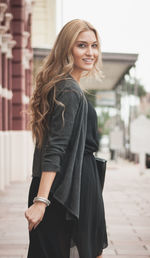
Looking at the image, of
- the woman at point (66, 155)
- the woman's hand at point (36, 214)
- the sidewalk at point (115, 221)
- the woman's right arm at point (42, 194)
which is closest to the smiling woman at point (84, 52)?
the woman at point (66, 155)

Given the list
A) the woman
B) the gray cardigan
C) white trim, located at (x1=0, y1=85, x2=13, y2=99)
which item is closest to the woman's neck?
the woman

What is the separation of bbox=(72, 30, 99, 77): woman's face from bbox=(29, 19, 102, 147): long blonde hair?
1.2 inches

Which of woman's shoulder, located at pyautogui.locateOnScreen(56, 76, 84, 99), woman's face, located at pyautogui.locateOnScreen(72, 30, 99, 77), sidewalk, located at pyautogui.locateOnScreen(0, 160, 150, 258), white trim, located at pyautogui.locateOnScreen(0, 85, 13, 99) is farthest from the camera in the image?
white trim, located at pyautogui.locateOnScreen(0, 85, 13, 99)

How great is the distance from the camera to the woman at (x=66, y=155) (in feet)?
6.55

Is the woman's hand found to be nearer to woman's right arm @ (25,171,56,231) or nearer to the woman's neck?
woman's right arm @ (25,171,56,231)

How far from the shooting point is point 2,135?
970cm

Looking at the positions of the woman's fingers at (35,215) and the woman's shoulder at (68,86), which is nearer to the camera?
the woman's fingers at (35,215)

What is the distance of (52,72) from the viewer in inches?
83.6

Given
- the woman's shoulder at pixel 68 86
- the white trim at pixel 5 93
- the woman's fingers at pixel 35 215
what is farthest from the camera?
the white trim at pixel 5 93

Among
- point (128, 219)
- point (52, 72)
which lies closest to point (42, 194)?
point (52, 72)

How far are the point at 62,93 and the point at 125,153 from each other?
22.7 m

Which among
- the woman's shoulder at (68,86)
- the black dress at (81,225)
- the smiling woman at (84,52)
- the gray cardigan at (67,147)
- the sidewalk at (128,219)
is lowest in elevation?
the sidewalk at (128,219)

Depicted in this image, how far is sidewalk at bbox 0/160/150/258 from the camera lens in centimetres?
451

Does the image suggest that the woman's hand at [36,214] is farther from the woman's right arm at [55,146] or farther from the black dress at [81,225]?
the black dress at [81,225]
